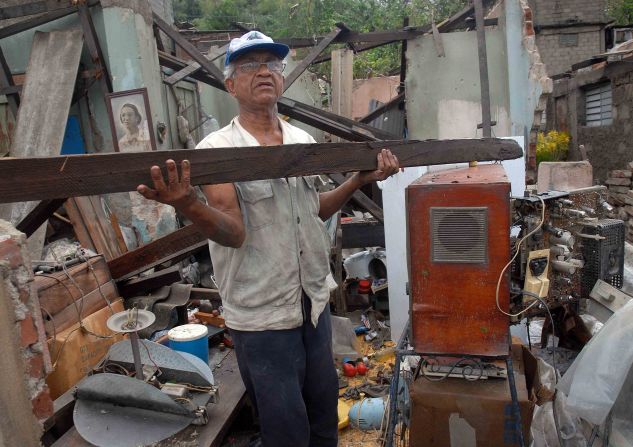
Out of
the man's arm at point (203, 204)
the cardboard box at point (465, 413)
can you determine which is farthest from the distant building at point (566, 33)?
the man's arm at point (203, 204)

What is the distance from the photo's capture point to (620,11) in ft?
46.7

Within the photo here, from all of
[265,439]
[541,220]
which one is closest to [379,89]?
[541,220]

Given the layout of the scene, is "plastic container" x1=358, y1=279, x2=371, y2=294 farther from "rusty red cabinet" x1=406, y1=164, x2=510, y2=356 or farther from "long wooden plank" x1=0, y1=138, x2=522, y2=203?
"long wooden plank" x1=0, y1=138, x2=522, y2=203

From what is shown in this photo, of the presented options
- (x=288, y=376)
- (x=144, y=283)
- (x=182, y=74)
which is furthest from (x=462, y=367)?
(x=182, y=74)

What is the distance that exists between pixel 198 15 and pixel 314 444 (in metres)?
26.7

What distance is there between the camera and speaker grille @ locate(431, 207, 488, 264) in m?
2.40

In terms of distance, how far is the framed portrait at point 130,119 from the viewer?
214 inches

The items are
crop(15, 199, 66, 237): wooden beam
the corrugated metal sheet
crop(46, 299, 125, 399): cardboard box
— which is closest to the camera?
crop(15, 199, 66, 237): wooden beam

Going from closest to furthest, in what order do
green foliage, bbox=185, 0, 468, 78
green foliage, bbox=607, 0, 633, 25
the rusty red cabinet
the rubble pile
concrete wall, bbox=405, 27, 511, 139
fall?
the rusty red cabinet, concrete wall, bbox=405, 27, 511, 139, the rubble pile, green foliage, bbox=607, 0, 633, 25, green foliage, bbox=185, 0, 468, 78

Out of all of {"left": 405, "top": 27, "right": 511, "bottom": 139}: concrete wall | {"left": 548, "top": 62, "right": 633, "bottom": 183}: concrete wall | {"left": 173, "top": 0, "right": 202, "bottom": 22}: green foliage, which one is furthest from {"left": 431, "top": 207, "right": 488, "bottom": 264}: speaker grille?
{"left": 173, "top": 0, "right": 202, "bottom": 22}: green foliage

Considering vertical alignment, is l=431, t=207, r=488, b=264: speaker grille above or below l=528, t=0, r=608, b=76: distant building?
below

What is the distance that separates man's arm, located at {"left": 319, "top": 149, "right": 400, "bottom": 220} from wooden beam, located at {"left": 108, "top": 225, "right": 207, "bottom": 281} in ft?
7.13

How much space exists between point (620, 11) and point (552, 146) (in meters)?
5.97

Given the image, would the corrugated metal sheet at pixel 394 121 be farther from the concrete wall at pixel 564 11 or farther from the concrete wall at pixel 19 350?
the concrete wall at pixel 564 11
